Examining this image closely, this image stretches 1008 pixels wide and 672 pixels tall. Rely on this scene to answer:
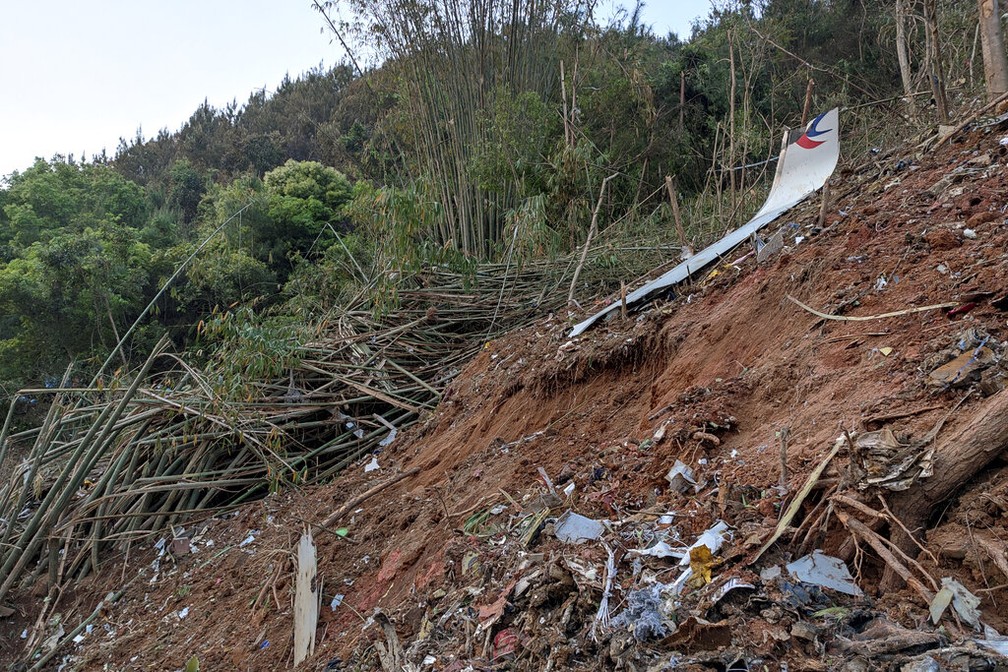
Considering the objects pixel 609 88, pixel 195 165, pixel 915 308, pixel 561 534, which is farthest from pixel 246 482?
pixel 195 165

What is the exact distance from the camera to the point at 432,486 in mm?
3213

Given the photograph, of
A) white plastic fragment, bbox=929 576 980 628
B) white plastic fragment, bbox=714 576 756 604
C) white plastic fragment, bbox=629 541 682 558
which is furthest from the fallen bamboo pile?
white plastic fragment, bbox=929 576 980 628

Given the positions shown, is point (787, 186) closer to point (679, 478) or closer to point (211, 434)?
point (679, 478)

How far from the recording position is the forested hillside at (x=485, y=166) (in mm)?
5098

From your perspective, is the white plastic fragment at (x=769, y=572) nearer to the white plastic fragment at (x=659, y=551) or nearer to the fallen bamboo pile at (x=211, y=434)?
the white plastic fragment at (x=659, y=551)

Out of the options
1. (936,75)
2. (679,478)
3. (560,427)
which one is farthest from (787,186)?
(679,478)

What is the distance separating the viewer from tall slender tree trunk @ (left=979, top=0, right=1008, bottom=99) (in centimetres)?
329

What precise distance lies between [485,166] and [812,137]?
306cm

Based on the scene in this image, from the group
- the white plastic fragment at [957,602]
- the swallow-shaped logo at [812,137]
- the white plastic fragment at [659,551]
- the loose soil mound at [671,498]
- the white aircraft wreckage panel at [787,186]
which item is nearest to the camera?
the white plastic fragment at [957,602]

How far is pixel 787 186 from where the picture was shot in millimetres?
4035

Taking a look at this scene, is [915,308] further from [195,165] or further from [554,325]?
[195,165]

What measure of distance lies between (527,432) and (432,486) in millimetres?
485

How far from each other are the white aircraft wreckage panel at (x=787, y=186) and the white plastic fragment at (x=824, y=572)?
2.10 metres

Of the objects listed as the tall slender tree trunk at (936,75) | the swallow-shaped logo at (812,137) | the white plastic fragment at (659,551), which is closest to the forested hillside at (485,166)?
the tall slender tree trunk at (936,75)
